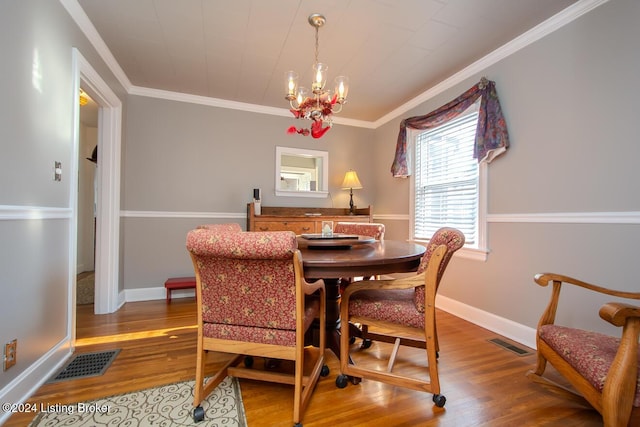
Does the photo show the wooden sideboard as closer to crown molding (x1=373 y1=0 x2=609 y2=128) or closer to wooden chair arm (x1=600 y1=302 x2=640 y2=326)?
crown molding (x1=373 y1=0 x2=609 y2=128)

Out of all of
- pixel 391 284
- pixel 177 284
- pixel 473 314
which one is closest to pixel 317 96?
pixel 391 284

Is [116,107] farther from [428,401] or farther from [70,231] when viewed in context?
[428,401]

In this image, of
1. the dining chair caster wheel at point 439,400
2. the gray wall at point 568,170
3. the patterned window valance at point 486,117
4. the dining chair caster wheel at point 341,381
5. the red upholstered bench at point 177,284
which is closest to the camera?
the dining chair caster wheel at point 439,400

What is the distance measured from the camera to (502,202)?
2422mm

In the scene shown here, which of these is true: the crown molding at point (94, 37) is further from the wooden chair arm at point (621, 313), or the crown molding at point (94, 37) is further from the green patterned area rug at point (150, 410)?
the wooden chair arm at point (621, 313)

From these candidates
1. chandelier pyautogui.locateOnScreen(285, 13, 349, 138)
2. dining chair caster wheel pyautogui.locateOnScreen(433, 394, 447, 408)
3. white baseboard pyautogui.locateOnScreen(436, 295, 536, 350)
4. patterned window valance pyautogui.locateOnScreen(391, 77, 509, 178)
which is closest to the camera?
dining chair caster wheel pyautogui.locateOnScreen(433, 394, 447, 408)

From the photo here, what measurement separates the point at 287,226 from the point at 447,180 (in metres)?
1.92

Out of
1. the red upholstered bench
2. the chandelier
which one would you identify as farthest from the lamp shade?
the red upholstered bench

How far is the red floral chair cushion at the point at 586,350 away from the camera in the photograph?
1147 mm

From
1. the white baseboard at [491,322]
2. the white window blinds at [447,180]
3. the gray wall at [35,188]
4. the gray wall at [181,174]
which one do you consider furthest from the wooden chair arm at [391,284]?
the gray wall at [181,174]

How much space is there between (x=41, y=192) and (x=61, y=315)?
2.80 ft

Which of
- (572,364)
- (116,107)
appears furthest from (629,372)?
(116,107)

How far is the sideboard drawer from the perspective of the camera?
3.32 metres

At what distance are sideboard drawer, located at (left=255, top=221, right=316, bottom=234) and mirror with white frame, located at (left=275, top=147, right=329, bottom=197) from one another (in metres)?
0.63
